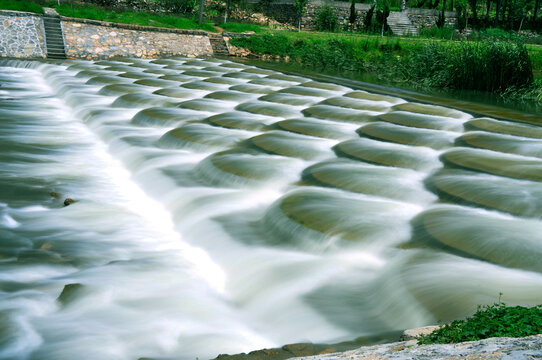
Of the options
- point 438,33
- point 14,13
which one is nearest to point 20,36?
point 14,13

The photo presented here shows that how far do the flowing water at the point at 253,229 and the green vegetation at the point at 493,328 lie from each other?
75cm

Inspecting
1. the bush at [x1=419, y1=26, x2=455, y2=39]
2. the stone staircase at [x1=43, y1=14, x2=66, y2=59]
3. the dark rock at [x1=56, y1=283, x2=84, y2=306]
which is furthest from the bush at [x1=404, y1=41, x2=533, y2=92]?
the bush at [x1=419, y1=26, x2=455, y2=39]

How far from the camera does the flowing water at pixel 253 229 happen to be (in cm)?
346

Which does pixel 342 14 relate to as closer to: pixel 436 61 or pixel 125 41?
pixel 125 41

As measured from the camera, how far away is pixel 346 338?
3.29 meters

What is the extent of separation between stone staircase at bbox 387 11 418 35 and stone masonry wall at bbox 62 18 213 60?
60.4 feet

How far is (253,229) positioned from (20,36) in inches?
682

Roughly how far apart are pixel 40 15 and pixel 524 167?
61.1 feet

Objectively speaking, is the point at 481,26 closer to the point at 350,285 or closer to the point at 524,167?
the point at 524,167

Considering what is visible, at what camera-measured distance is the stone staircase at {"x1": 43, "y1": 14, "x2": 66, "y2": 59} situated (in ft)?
65.9

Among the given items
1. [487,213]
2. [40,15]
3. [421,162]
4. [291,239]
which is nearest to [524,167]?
[421,162]

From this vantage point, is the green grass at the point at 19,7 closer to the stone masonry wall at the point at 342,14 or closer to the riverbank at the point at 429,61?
the riverbank at the point at 429,61

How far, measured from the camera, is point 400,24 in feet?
129

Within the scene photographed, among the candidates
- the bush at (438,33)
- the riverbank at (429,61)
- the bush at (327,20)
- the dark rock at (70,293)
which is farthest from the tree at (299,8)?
the dark rock at (70,293)
